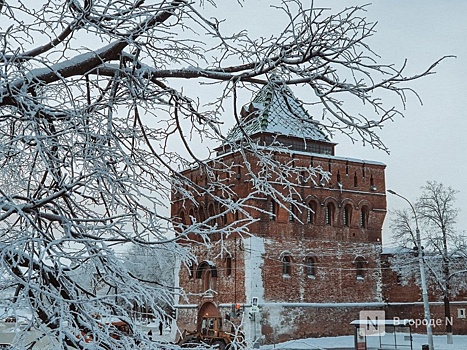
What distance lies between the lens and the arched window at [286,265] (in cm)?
2642

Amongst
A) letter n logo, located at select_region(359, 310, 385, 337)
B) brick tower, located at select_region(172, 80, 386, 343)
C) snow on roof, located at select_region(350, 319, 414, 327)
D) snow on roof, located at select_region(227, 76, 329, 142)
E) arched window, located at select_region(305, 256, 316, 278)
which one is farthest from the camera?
arched window, located at select_region(305, 256, 316, 278)

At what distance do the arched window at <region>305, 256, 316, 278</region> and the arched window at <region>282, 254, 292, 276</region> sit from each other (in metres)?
0.92

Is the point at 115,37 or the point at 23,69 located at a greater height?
the point at 115,37

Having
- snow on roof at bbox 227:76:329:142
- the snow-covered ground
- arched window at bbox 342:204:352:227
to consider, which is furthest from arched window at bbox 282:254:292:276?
snow on roof at bbox 227:76:329:142

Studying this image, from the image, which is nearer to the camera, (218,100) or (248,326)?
(218,100)

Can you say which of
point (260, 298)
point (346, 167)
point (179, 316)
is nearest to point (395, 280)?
point (346, 167)

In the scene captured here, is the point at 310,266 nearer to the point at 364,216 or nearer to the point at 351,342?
the point at 351,342

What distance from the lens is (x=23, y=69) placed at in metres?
2.88

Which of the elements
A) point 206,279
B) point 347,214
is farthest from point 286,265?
point 347,214

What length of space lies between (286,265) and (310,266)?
1.33 metres

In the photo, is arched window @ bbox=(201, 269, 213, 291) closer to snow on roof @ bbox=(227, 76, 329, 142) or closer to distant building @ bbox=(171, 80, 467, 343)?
distant building @ bbox=(171, 80, 467, 343)

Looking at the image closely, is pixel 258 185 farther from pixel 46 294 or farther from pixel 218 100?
pixel 46 294

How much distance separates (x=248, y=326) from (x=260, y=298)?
1274 mm

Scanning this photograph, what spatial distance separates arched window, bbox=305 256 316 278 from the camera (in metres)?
27.1
